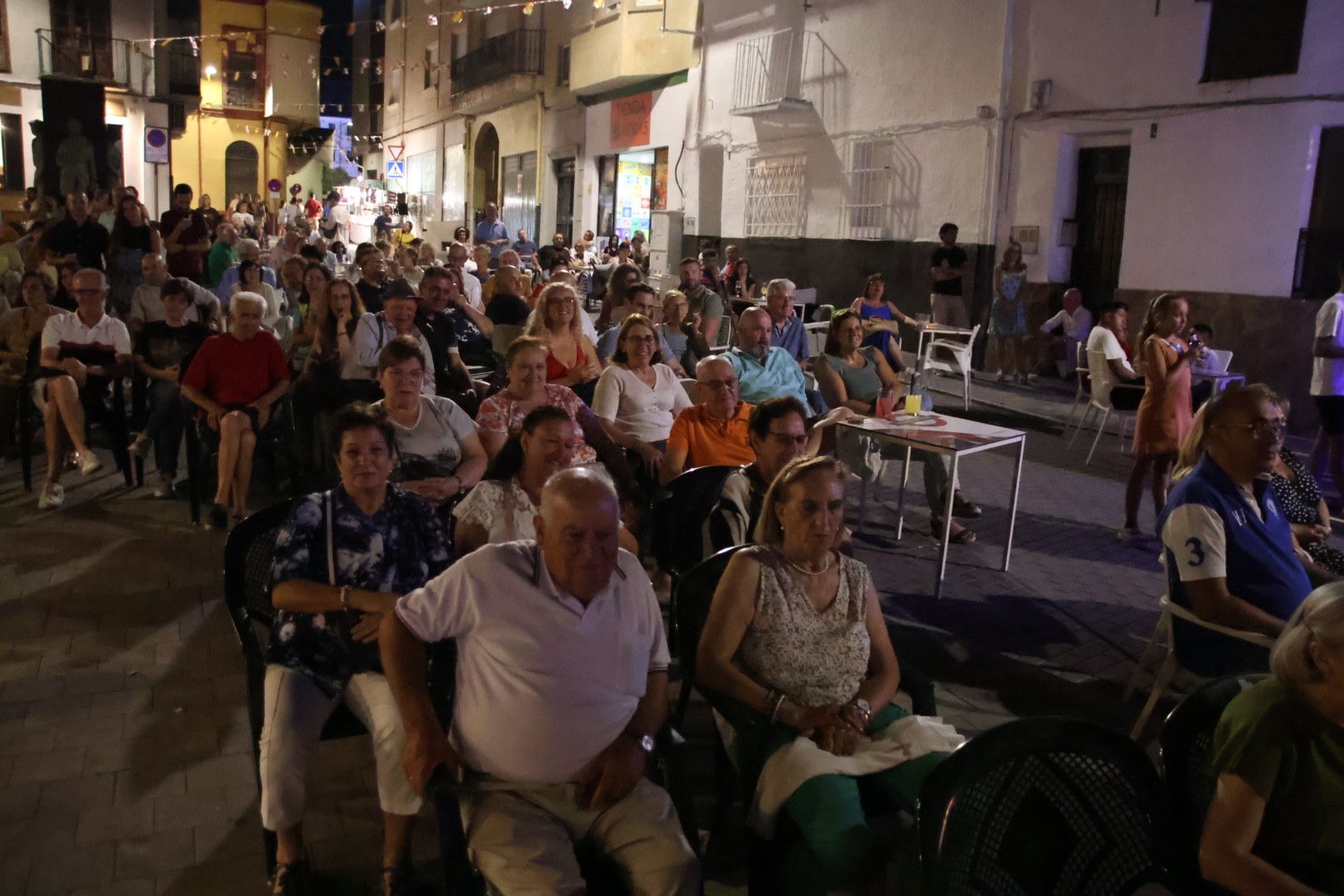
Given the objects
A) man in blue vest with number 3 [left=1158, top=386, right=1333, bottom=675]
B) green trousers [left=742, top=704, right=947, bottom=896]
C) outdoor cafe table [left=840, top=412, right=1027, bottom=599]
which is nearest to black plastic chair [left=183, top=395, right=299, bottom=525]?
outdoor cafe table [left=840, top=412, right=1027, bottom=599]

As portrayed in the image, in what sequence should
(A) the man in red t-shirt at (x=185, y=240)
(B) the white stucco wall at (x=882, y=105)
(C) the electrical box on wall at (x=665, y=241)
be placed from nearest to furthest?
1. (A) the man in red t-shirt at (x=185, y=240)
2. (B) the white stucco wall at (x=882, y=105)
3. (C) the electrical box on wall at (x=665, y=241)

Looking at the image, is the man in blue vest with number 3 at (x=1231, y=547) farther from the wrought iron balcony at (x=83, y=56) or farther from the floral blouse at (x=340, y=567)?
the wrought iron balcony at (x=83, y=56)

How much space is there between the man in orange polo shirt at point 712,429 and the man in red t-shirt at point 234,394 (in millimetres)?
2584

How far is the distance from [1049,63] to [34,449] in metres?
11.1

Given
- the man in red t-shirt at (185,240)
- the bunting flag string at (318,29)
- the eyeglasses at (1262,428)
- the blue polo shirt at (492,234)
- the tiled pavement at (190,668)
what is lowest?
the tiled pavement at (190,668)

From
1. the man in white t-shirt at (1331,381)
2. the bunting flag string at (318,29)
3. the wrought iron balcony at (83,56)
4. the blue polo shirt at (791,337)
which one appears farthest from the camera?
the wrought iron balcony at (83,56)

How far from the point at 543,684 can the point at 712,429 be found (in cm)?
270

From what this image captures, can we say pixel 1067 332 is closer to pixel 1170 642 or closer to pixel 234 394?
pixel 1170 642

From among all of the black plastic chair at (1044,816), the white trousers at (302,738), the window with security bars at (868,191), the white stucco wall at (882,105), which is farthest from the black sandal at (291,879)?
the window with security bars at (868,191)

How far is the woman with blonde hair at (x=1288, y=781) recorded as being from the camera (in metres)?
1.99

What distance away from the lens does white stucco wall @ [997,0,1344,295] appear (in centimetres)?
1035

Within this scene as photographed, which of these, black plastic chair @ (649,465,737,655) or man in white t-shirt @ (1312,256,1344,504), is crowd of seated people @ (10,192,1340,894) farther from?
man in white t-shirt @ (1312,256,1344,504)

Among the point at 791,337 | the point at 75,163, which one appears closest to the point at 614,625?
the point at 791,337

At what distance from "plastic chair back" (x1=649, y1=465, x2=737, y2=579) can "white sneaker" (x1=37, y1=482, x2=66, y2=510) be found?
4.12 metres
